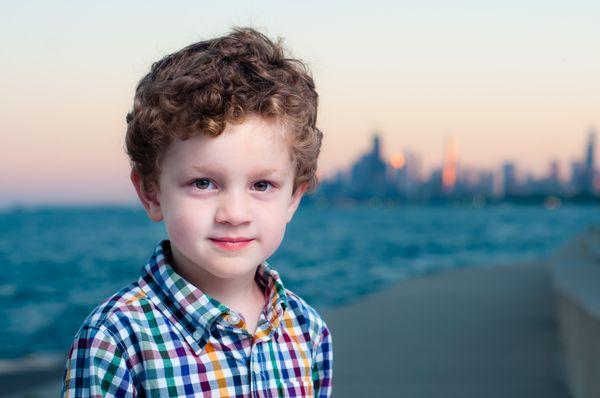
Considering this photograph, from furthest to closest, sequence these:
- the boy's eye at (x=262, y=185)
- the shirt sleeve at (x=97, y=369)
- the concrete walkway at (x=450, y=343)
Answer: the concrete walkway at (x=450, y=343) → the boy's eye at (x=262, y=185) → the shirt sleeve at (x=97, y=369)

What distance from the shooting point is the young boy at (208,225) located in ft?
5.27

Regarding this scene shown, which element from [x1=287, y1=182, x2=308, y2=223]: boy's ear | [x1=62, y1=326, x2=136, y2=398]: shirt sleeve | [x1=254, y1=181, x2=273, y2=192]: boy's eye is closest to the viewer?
[x1=62, y1=326, x2=136, y2=398]: shirt sleeve

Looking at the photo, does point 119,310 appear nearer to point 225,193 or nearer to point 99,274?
point 225,193

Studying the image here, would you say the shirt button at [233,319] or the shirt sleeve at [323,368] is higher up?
the shirt button at [233,319]

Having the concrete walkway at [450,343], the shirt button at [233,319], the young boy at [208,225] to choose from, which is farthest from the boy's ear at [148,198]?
the concrete walkway at [450,343]

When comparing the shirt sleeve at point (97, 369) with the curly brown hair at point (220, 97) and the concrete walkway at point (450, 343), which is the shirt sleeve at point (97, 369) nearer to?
the curly brown hair at point (220, 97)

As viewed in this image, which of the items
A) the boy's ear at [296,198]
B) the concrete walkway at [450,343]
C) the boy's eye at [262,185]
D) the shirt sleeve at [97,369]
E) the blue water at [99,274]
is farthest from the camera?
the blue water at [99,274]

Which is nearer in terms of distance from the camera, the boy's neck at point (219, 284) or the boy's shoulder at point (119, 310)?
the boy's shoulder at point (119, 310)

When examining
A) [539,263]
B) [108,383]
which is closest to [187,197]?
[108,383]

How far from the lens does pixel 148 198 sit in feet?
5.90

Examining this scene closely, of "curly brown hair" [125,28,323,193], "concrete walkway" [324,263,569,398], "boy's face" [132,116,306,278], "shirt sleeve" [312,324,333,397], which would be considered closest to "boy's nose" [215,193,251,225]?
"boy's face" [132,116,306,278]

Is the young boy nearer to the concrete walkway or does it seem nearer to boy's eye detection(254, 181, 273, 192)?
boy's eye detection(254, 181, 273, 192)

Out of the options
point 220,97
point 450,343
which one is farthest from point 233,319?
point 450,343

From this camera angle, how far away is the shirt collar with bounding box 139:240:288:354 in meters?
1.67
